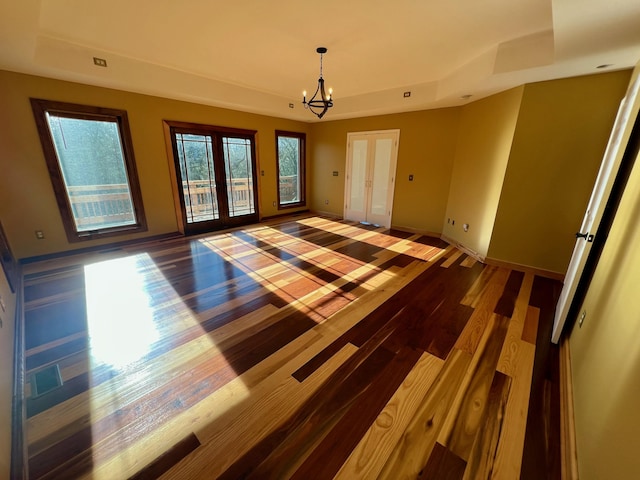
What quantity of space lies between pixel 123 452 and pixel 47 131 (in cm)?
426

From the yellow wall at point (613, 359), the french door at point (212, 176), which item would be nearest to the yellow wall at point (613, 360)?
the yellow wall at point (613, 359)

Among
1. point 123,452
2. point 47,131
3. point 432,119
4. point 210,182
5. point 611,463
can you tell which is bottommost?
point 123,452

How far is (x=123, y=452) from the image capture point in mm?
1341

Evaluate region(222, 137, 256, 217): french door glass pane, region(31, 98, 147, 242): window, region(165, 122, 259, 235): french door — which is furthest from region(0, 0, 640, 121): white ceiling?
region(222, 137, 256, 217): french door glass pane

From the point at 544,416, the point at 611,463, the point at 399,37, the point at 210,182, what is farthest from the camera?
the point at 210,182

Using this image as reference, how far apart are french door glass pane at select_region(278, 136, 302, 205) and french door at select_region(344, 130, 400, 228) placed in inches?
57.7

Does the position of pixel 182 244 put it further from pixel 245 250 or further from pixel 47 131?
pixel 47 131

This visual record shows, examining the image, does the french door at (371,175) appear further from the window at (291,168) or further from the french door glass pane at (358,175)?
the window at (291,168)

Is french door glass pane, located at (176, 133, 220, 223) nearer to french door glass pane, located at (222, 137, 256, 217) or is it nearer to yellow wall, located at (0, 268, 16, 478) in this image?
french door glass pane, located at (222, 137, 256, 217)

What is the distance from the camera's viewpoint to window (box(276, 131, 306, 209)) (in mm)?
6434

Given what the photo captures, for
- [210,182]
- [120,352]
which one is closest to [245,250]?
[210,182]

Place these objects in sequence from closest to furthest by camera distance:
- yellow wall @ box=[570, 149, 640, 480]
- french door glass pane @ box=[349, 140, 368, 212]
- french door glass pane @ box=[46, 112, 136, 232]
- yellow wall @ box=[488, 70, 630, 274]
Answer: yellow wall @ box=[570, 149, 640, 480], yellow wall @ box=[488, 70, 630, 274], french door glass pane @ box=[46, 112, 136, 232], french door glass pane @ box=[349, 140, 368, 212]

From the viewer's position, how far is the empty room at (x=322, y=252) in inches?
54.8

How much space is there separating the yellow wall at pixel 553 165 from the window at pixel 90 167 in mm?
5808
